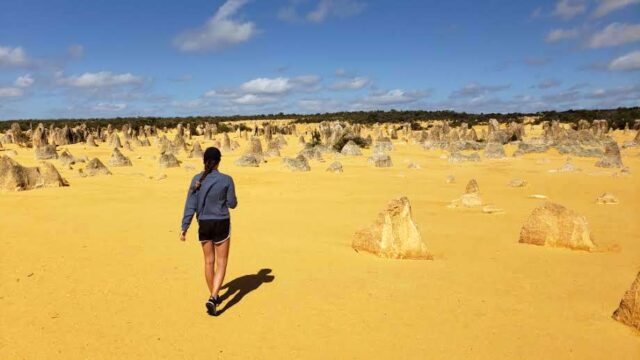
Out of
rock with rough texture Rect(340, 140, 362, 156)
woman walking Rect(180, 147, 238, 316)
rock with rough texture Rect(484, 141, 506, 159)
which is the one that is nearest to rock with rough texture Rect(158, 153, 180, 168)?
rock with rough texture Rect(340, 140, 362, 156)

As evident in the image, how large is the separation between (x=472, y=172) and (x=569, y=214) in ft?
38.5

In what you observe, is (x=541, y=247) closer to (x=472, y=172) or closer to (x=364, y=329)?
(x=364, y=329)

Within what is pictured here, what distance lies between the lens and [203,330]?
4191mm

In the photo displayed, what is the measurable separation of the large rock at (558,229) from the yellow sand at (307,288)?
0.19 m

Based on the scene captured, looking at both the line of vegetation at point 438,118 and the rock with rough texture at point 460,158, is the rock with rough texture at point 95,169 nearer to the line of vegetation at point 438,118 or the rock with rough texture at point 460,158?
the rock with rough texture at point 460,158

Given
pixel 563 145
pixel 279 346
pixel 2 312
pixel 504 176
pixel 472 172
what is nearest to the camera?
pixel 279 346

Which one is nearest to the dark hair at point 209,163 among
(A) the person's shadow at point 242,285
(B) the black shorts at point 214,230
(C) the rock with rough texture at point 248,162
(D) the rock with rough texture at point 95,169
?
(B) the black shorts at point 214,230

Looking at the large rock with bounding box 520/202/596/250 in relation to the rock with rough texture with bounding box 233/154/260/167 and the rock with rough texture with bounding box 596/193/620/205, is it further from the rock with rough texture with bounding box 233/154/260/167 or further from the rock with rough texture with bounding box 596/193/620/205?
the rock with rough texture with bounding box 233/154/260/167

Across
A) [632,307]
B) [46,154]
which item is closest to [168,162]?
[46,154]

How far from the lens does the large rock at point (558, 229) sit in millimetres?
6898

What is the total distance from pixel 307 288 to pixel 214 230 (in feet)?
4.09

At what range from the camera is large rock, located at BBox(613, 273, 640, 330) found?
13.6 ft

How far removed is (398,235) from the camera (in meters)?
6.52

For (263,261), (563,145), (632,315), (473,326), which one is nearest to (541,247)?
(632,315)
